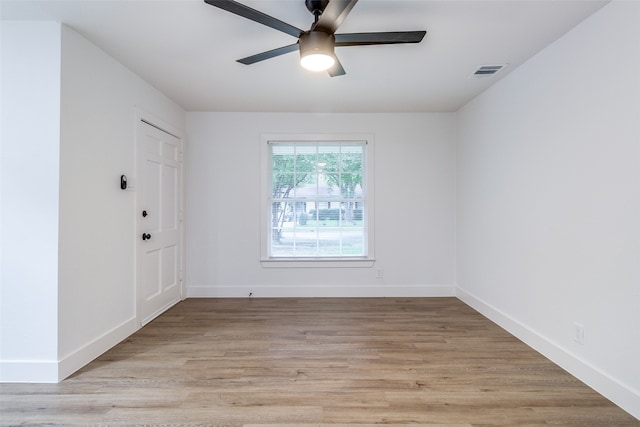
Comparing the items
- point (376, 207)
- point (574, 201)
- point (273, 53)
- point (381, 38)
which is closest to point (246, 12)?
point (273, 53)

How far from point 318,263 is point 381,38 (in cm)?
283

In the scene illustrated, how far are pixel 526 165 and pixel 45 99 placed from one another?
148 inches

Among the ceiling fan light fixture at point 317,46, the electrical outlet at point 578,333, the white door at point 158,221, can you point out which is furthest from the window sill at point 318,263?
the ceiling fan light fixture at point 317,46

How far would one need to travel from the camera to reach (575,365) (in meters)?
2.11

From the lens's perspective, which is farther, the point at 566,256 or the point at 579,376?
the point at 566,256

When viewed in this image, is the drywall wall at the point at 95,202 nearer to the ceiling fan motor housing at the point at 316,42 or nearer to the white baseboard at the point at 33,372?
the white baseboard at the point at 33,372

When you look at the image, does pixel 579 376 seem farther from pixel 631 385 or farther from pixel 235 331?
pixel 235 331

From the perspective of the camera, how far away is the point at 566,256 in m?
2.22

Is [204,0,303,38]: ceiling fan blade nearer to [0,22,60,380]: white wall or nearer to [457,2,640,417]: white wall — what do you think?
[0,22,60,380]: white wall

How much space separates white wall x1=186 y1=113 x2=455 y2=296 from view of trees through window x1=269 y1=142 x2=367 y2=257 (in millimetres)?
222

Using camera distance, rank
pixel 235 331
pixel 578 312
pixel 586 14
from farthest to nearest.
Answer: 1. pixel 235 331
2. pixel 578 312
3. pixel 586 14

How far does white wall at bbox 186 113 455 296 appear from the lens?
13.1 ft

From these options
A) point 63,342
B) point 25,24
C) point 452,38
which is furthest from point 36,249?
point 452,38

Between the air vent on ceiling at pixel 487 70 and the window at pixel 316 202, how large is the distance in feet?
5.14
